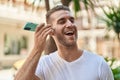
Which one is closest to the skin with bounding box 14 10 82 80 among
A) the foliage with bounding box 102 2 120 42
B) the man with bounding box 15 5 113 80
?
the man with bounding box 15 5 113 80

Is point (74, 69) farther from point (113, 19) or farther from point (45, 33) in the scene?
point (113, 19)

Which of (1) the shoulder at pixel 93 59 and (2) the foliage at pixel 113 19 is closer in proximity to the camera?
(1) the shoulder at pixel 93 59

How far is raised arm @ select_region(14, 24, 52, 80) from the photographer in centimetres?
184

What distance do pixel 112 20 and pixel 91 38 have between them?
21772mm

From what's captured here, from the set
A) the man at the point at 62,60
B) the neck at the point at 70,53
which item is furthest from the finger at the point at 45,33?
the neck at the point at 70,53

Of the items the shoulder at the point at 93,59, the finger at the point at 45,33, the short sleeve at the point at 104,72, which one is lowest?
the short sleeve at the point at 104,72

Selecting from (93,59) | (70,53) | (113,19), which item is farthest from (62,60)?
(113,19)

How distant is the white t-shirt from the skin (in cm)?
4

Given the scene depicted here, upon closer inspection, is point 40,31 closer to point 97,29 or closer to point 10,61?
point 10,61

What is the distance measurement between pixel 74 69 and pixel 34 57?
24 cm

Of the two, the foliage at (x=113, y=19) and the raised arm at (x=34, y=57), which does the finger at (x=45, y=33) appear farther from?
the foliage at (x=113, y=19)

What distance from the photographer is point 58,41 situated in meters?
1.94

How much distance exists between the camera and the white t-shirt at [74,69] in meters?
1.87

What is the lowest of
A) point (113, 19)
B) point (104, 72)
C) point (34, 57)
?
point (104, 72)
